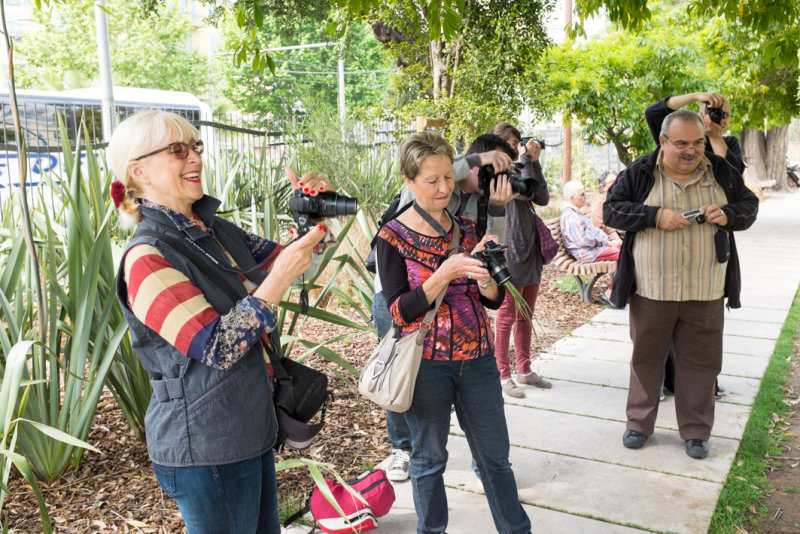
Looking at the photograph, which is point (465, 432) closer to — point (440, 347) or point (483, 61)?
point (440, 347)

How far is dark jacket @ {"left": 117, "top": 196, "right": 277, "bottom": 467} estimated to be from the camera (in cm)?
180

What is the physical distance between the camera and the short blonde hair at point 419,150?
8.52ft

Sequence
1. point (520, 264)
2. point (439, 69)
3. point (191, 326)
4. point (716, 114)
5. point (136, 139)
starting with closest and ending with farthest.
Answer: point (191, 326)
point (136, 139)
point (716, 114)
point (520, 264)
point (439, 69)

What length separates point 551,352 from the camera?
5.80 meters

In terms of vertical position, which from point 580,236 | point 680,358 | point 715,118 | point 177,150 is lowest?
point 680,358

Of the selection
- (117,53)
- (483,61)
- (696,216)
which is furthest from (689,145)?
(117,53)

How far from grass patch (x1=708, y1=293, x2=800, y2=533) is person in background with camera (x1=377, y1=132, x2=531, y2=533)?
1.18 meters

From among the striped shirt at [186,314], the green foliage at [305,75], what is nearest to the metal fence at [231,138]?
the striped shirt at [186,314]

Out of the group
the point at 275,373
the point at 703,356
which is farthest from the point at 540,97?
Answer: the point at 275,373

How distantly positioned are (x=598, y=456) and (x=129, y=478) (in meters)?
2.43

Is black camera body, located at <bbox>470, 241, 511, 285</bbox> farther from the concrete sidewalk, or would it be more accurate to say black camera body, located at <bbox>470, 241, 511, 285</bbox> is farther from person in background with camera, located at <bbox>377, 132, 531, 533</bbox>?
the concrete sidewalk

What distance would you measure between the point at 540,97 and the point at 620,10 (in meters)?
3.51

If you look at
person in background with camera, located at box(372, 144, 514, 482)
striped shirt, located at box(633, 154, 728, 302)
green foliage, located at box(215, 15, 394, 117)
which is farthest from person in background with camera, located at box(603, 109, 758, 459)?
green foliage, located at box(215, 15, 394, 117)

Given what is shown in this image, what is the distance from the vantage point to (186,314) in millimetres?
1714
